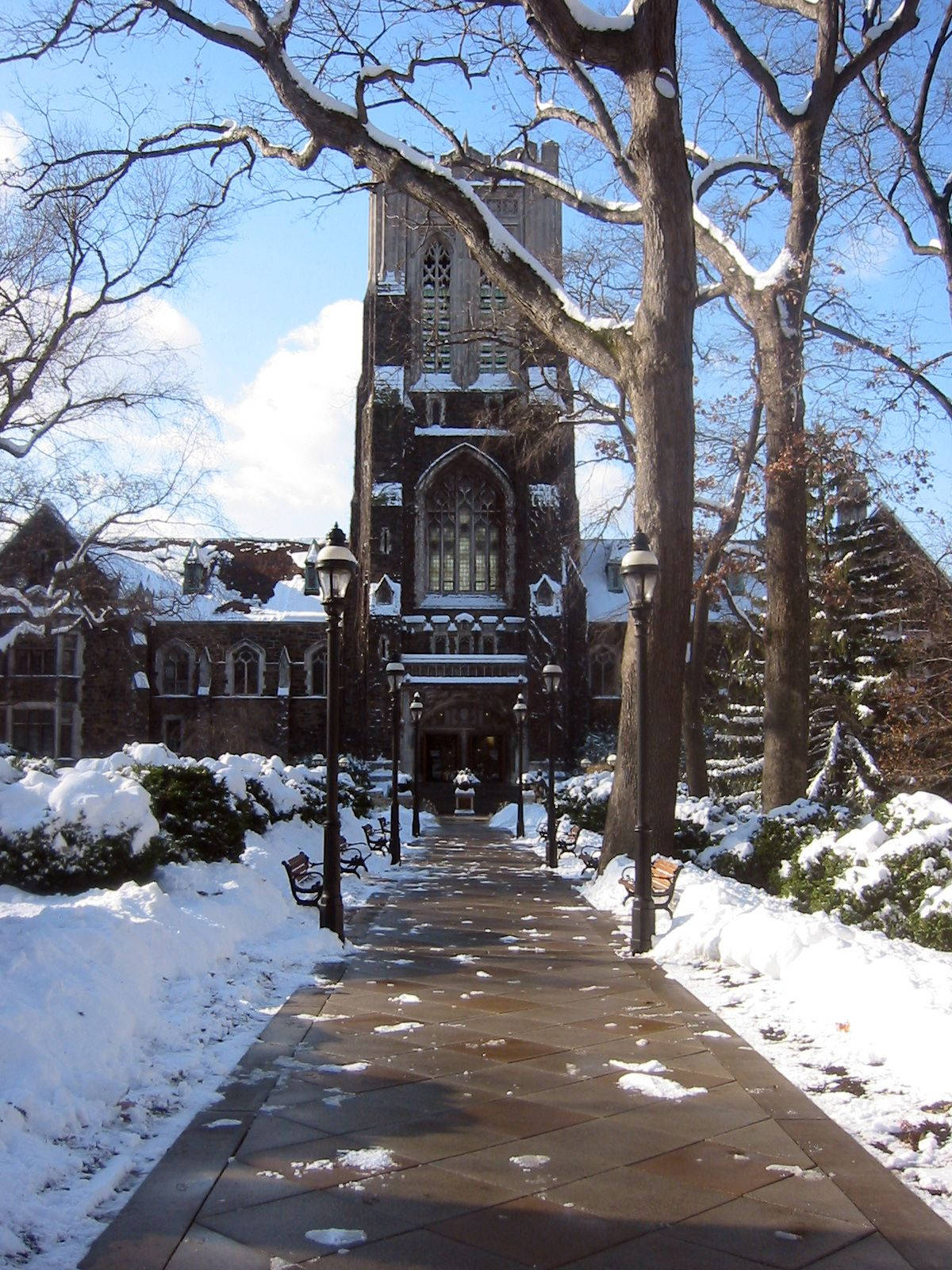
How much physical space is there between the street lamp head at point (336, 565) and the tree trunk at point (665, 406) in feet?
14.5

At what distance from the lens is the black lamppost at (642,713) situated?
32.4ft

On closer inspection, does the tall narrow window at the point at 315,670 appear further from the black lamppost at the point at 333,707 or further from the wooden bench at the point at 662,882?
the black lamppost at the point at 333,707

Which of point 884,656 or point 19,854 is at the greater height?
point 884,656

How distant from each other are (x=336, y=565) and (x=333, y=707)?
1.27 meters

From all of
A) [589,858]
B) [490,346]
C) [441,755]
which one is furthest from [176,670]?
[589,858]

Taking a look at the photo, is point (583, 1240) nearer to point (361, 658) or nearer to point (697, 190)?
point (697, 190)

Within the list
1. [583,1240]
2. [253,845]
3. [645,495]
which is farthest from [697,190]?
[583,1240]

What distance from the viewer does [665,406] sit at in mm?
13688

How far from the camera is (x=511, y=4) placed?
15.3 meters

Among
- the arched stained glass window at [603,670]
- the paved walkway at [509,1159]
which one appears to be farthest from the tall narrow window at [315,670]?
the paved walkway at [509,1159]

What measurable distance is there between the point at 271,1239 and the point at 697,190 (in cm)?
1631

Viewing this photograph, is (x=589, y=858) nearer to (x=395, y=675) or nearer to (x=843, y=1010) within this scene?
(x=395, y=675)

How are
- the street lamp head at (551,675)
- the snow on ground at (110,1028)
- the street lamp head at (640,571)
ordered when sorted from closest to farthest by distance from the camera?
the snow on ground at (110,1028), the street lamp head at (640,571), the street lamp head at (551,675)

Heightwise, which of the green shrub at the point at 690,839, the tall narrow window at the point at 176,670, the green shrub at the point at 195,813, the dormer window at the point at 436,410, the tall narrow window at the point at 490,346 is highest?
the tall narrow window at the point at 490,346
